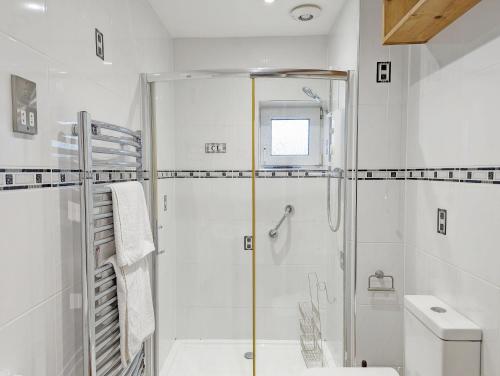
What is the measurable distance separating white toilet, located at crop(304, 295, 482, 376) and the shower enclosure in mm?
546

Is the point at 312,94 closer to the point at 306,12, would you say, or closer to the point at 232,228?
the point at 306,12

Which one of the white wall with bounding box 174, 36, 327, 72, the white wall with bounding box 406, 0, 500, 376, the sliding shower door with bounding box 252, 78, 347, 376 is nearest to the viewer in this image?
the white wall with bounding box 406, 0, 500, 376

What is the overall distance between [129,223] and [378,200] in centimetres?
133

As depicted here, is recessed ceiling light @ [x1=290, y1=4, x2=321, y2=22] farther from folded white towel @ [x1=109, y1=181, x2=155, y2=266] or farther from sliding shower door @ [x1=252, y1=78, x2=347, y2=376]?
folded white towel @ [x1=109, y1=181, x2=155, y2=266]

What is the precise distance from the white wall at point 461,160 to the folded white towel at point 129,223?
1.36 m

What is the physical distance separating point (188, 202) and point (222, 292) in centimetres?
67

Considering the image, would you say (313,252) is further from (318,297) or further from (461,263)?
(461,263)

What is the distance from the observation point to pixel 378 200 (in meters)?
1.84

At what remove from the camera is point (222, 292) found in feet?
7.35

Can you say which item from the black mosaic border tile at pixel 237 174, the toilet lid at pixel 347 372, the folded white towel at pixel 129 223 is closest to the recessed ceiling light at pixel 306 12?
the black mosaic border tile at pixel 237 174

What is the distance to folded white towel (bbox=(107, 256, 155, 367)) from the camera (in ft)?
4.59

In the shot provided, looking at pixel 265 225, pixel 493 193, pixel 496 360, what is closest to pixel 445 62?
pixel 493 193

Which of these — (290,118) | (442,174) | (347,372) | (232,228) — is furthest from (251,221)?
(442,174)

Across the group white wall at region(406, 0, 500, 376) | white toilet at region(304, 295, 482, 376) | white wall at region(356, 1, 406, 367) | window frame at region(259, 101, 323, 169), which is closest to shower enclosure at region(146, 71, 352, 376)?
window frame at region(259, 101, 323, 169)
